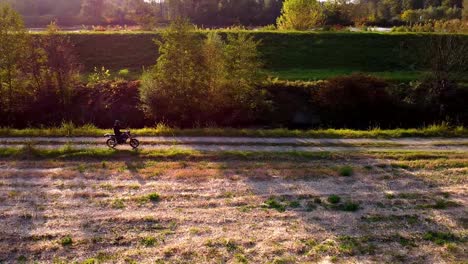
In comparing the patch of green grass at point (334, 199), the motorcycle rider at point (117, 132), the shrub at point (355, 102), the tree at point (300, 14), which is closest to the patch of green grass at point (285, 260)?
the patch of green grass at point (334, 199)

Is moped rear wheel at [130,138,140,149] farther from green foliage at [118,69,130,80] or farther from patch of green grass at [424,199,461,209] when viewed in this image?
green foliage at [118,69,130,80]

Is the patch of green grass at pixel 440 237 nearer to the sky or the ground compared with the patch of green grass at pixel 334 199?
nearer to the ground

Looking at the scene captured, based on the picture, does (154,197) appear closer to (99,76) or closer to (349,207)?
(349,207)

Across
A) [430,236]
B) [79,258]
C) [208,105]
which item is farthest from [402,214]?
[208,105]

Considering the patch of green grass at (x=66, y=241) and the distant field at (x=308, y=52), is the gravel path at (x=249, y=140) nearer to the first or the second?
the patch of green grass at (x=66, y=241)

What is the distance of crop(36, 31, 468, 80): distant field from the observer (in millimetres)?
31125

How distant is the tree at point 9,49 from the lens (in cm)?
2164

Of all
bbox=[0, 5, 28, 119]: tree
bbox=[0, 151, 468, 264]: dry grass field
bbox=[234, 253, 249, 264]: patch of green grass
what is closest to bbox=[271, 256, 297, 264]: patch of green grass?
bbox=[0, 151, 468, 264]: dry grass field

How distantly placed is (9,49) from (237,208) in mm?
16223

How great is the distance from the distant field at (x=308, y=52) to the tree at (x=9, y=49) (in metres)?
8.61

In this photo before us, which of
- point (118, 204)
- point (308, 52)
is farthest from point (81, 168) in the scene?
point (308, 52)

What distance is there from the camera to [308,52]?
3300cm

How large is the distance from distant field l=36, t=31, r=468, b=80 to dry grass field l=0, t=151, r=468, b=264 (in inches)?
632

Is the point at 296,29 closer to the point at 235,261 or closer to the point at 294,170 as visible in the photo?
the point at 294,170
